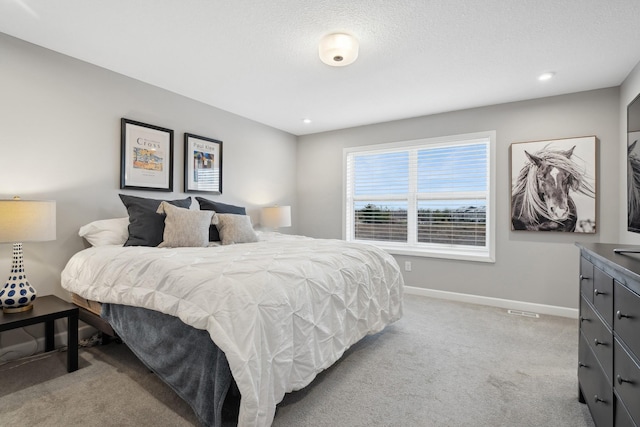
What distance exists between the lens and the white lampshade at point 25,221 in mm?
1912

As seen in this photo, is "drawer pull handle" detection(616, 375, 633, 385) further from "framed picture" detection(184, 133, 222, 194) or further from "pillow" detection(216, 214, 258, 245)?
"framed picture" detection(184, 133, 222, 194)

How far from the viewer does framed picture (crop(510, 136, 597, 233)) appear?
10.3 ft

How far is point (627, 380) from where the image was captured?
110 cm

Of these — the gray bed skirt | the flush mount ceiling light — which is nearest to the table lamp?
the gray bed skirt

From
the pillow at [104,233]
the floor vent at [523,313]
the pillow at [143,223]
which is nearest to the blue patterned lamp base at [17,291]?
the pillow at [104,233]

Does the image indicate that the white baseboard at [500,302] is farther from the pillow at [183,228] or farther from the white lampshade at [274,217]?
the pillow at [183,228]

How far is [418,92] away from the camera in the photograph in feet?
10.8

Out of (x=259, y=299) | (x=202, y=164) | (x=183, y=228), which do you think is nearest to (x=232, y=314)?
(x=259, y=299)

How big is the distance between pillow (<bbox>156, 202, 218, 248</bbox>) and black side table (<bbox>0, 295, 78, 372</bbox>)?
716 mm

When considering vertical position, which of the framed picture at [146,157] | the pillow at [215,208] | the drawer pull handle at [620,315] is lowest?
the drawer pull handle at [620,315]

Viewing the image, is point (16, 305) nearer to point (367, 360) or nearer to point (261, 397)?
point (261, 397)

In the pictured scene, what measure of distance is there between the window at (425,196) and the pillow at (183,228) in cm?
252

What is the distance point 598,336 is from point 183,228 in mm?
2695

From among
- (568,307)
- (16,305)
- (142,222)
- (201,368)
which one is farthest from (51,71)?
(568,307)
